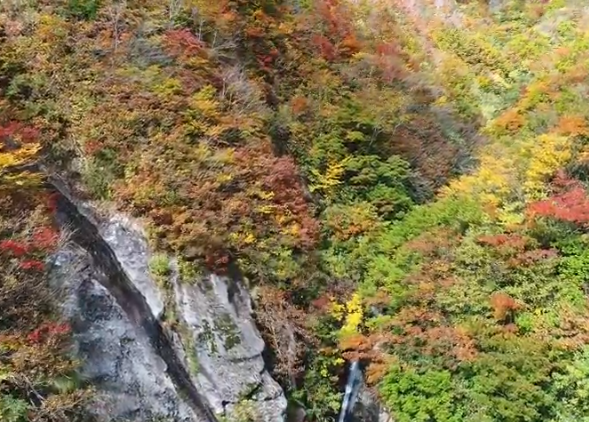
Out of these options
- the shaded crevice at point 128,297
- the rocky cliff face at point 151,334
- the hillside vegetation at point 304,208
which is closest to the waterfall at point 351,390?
the hillside vegetation at point 304,208

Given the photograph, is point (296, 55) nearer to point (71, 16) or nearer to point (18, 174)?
point (71, 16)

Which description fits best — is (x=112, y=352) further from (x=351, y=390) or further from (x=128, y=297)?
(x=351, y=390)

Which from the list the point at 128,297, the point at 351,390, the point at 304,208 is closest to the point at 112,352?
the point at 128,297

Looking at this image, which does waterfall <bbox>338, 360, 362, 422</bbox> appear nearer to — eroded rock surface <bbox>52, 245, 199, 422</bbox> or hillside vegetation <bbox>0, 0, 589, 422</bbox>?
hillside vegetation <bbox>0, 0, 589, 422</bbox>

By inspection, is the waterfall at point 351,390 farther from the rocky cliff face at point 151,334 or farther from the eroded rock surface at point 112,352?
the eroded rock surface at point 112,352

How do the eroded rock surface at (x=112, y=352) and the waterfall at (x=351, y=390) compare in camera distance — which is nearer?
the eroded rock surface at (x=112, y=352)

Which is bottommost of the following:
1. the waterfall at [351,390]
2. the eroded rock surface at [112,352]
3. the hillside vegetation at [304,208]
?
the waterfall at [351,390]

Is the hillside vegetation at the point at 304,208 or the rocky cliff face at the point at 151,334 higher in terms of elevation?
the hillside vegetation at the point at 304,208
